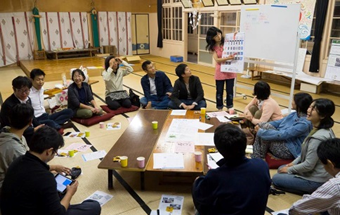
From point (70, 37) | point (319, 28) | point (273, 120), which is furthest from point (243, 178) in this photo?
point (70, 37)

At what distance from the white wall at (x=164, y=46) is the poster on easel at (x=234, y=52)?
17.9 feet

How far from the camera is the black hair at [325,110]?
219 cm

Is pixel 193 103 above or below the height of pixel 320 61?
below

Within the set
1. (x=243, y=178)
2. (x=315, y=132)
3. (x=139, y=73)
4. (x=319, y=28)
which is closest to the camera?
(x=243, y=178)

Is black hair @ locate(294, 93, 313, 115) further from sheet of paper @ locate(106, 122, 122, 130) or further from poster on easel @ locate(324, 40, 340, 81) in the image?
poster on easel @ locate(324, 40, 340, 81)

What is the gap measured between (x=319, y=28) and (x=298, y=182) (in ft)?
14.4

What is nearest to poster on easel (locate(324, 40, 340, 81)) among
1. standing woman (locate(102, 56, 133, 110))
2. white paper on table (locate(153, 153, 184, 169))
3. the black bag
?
the black bag

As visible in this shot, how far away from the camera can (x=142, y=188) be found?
2.53 m

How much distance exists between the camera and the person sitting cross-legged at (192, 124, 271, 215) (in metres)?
1.38

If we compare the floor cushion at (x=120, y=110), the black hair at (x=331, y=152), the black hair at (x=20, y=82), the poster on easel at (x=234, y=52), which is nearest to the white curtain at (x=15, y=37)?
the floor cushion at (x=120, y=110)

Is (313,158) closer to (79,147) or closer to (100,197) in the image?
(100,197)

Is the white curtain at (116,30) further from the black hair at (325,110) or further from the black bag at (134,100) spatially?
the black hair at (325,110)

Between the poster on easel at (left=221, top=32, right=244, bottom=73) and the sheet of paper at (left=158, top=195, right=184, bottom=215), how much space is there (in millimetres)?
2565

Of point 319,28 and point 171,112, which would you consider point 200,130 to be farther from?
point 319,28
